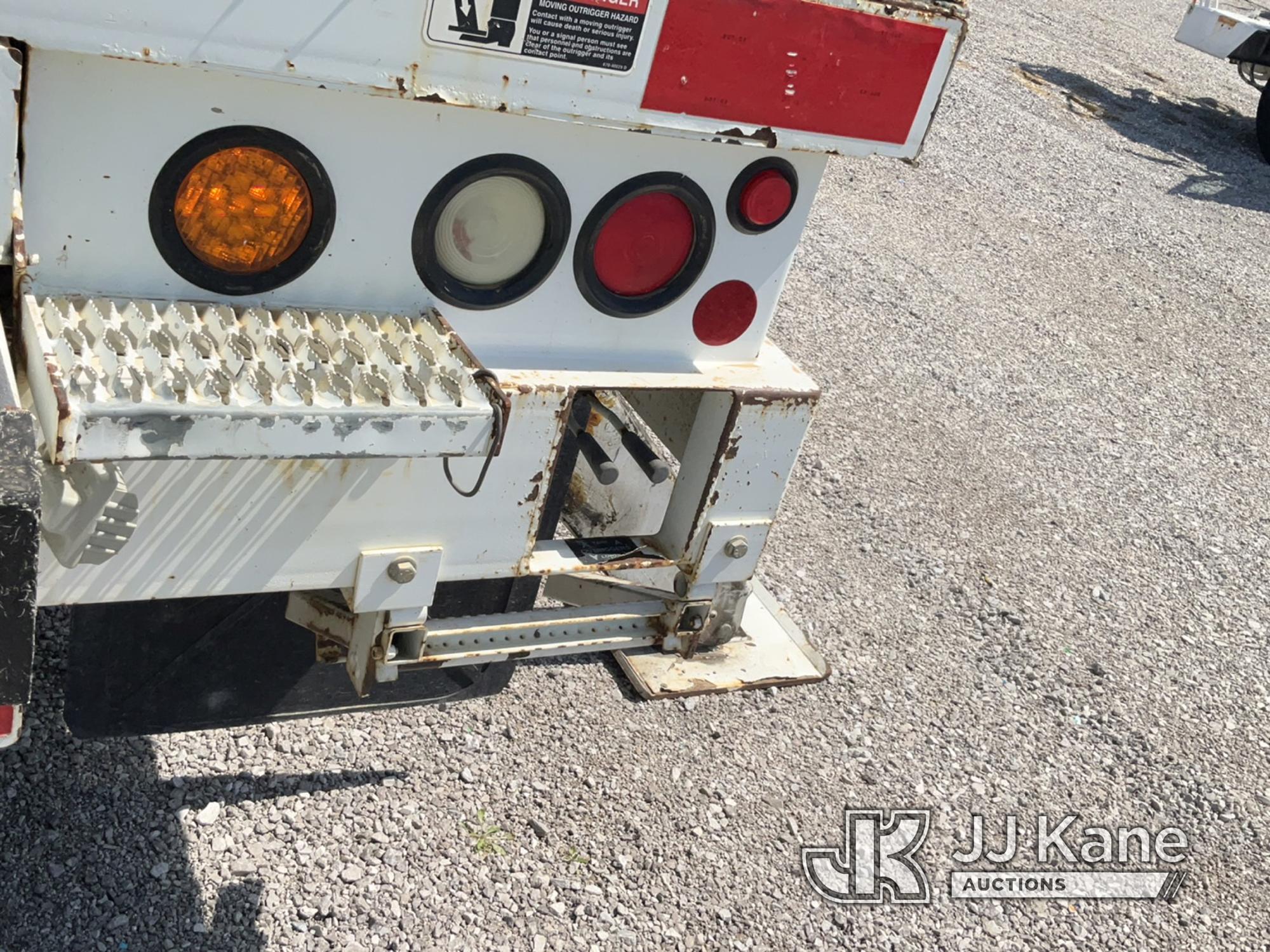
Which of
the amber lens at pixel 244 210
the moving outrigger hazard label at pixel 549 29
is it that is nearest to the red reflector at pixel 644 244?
the moving outrigger hazard label at pixel 549 29

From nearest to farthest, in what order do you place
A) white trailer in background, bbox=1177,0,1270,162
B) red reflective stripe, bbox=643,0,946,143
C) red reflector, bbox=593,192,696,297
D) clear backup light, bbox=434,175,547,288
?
red reflective stripe, bbox=643,0,946,143, clear backup light, bbox=434,175,547,288, red reflector, bbox=593,192,696,297, white trailer in background, bbox=1177,0,1270,162

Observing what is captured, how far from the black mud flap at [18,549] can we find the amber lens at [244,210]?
54 cm

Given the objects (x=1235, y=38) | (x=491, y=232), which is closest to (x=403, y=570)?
(x=491, y=232)

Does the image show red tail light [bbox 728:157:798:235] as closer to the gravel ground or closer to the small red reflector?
the small red reflector

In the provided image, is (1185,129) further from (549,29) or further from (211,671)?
(211,671)

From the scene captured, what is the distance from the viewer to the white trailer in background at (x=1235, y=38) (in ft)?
32.7

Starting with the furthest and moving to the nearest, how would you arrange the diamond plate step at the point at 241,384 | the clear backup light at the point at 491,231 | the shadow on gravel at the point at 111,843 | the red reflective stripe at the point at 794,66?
the shadow on gravel at the point at 111,843, the clear backup light at the point at 491,231, the red reflective stripe at the point at 794,66, the diamond plate step at the point at 241,384

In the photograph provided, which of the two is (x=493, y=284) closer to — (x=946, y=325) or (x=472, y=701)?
(x=472, y=701)

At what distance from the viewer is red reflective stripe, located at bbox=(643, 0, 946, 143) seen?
183cm

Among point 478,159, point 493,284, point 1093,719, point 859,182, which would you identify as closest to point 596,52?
point 478,159

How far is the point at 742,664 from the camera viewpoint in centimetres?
257

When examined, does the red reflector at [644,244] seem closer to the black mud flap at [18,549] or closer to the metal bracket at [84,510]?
the metal bracket at [84,510]

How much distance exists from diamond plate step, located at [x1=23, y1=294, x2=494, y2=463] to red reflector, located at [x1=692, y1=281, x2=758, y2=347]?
1.69 ft

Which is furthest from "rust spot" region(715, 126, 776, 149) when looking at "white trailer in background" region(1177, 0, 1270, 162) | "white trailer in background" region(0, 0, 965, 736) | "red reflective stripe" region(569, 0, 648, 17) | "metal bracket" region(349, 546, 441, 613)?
"white trailer in background" region(1177, 0, 1270, 162)
